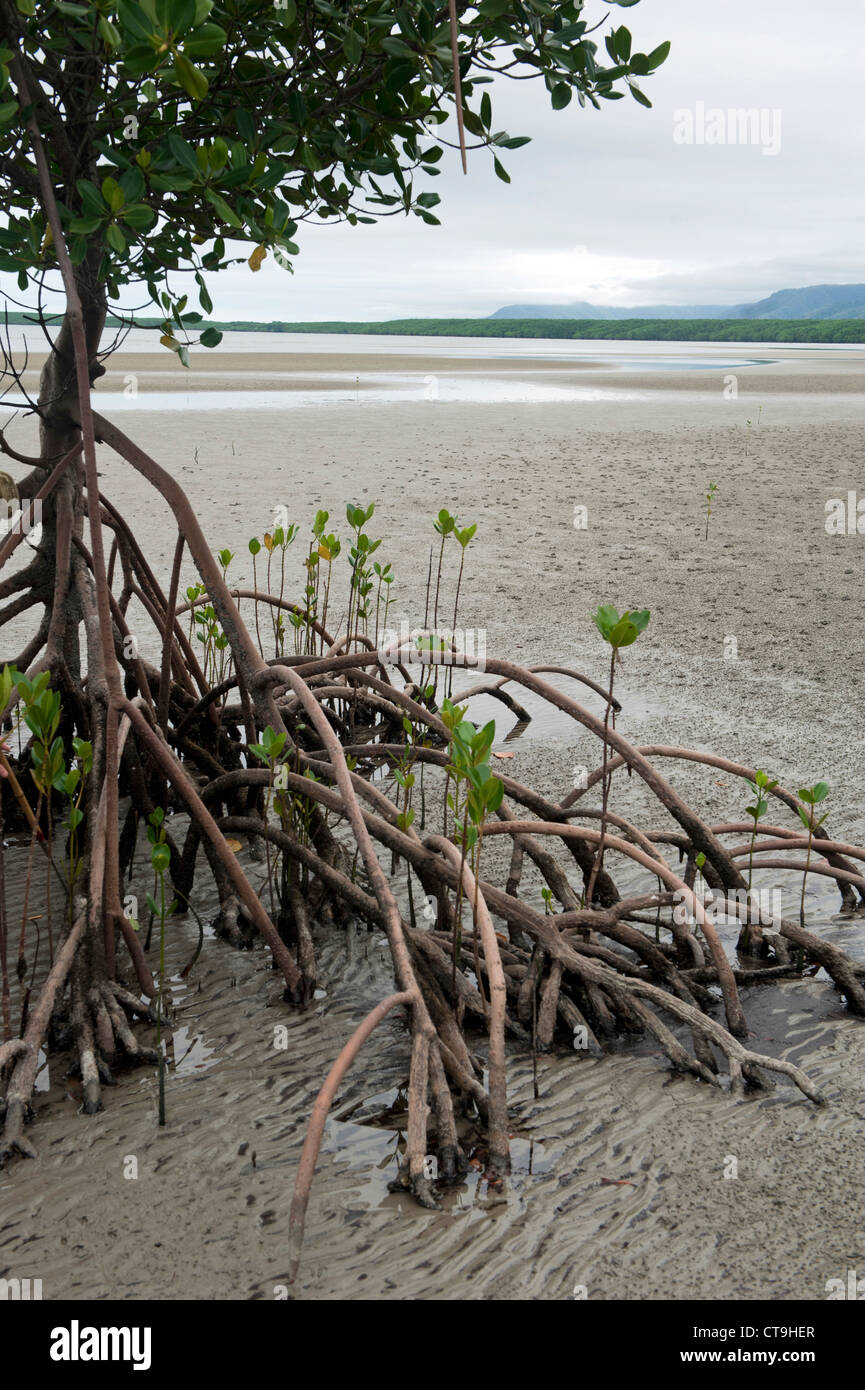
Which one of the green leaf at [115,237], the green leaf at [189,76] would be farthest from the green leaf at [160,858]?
the green leaf at [189,76]

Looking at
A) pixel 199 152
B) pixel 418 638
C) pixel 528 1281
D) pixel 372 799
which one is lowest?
pixel 528 1281

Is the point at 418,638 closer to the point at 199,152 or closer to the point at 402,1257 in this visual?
the point at 199,152

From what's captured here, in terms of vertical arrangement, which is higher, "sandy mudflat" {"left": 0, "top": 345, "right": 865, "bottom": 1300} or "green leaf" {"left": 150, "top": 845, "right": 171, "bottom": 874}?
"green leaf" {"left": 150, "top": 845, "right": 171, "bottom": 874}

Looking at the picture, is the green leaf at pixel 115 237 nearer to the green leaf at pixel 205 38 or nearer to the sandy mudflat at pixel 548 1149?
the green leaf at pixel 205 38

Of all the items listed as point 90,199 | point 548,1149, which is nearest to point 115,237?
point 90,199

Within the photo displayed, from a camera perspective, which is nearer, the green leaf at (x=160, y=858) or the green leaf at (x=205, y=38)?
the green leaf at (x=205, y=38)

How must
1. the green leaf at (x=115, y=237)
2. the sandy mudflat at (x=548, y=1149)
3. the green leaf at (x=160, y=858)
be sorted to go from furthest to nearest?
the green leaf at (x=160, y=858) < the green leaf at (x=115, y=237) < the sandy mudflat at (x=548, y=1149)

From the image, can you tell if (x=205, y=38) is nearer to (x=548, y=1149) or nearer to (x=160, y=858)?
(x=160, y=858)

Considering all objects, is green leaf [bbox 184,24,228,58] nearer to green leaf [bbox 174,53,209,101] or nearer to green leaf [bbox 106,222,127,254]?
green leaf [bbox 174,53,209,101]

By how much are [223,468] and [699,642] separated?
653cm

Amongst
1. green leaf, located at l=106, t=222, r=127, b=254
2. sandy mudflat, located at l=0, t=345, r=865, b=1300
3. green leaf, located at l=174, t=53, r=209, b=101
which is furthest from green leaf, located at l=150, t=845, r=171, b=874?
green leaf, located at l=174, t=53, r=209, b=101

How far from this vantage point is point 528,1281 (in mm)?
1911

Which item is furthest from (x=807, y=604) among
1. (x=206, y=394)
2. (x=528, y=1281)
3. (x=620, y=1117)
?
(x=206, y=394)

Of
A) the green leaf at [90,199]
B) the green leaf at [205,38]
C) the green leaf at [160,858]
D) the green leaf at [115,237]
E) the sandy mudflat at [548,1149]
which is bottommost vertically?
the sandy mudflat at [548,1149]
